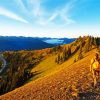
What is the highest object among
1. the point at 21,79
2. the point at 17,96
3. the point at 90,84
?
the point at 90,84

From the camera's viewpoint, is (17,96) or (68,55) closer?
(17,96)

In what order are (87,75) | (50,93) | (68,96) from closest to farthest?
(68,96) < (50,93) < (87,75)

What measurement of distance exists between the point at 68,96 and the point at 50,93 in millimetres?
2793

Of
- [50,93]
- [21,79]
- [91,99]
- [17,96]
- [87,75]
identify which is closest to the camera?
[91,99]

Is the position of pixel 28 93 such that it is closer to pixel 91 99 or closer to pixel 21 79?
pixel 91 99

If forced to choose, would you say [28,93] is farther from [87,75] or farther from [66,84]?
[87,75]

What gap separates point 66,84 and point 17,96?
6.09m

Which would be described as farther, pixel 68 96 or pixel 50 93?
pixel 50 93

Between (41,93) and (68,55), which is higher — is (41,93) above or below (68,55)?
above

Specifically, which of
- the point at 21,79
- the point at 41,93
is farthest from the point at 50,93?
the point at 21,79

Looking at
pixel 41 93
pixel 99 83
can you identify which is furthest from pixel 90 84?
pixel 41 93

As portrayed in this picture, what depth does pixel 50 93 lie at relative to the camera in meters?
28.2

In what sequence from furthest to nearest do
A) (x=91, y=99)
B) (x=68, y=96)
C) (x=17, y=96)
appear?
(x=17, y=96) < (x=68, y=96) < (x=91, y=99)

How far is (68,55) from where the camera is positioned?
189 meters
